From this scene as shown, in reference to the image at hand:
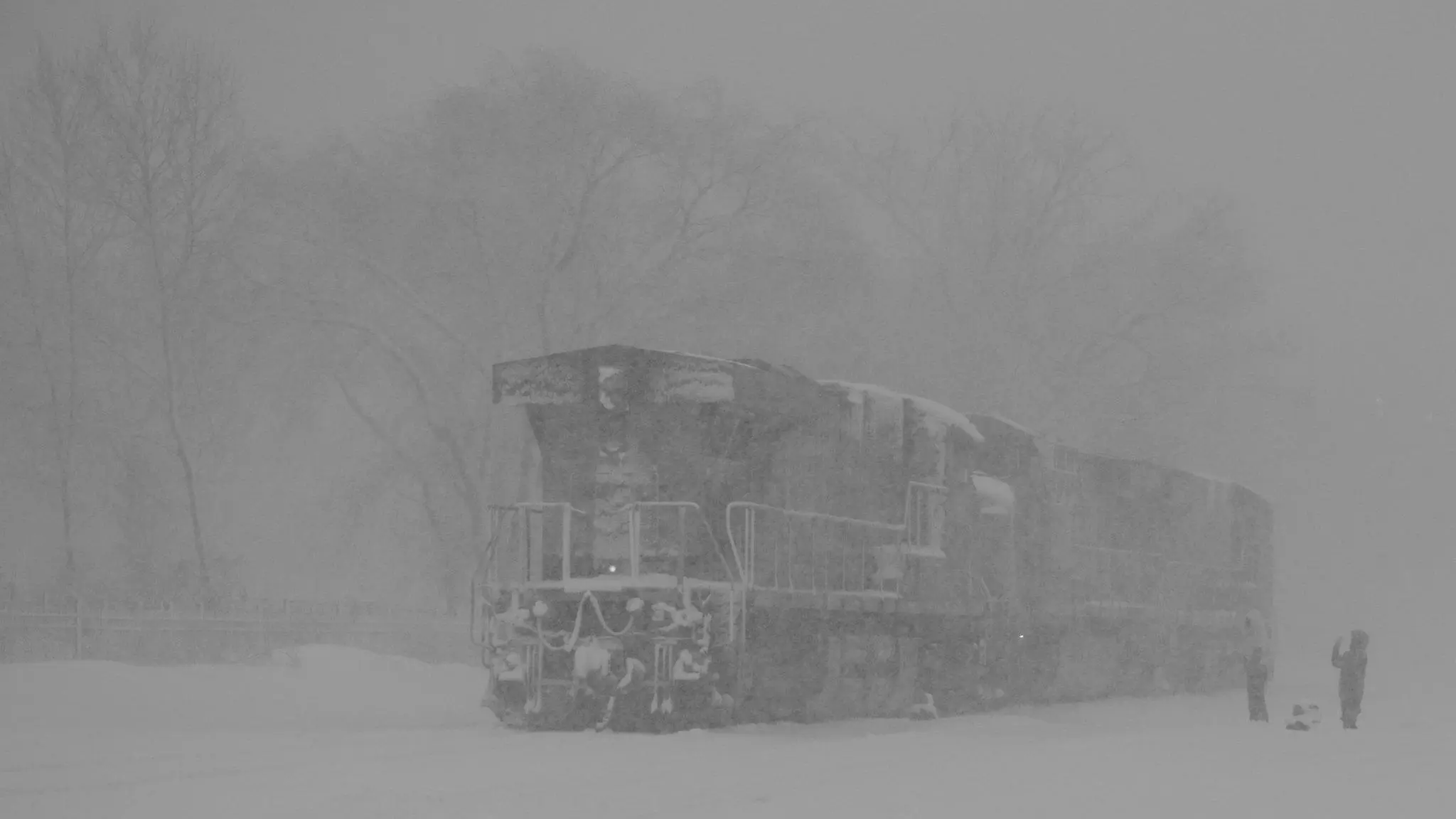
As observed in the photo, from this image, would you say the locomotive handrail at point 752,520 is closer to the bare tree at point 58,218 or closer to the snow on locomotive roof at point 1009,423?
the snow on locomotive roof at point 1009,423

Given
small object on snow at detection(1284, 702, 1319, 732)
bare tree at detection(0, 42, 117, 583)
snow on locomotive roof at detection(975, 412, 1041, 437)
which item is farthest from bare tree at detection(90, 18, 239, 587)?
small object on snow at detection(1284, 702, 1319, 732)

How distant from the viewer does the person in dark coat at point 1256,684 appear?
1852 centimetres

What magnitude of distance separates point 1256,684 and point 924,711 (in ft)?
13.6

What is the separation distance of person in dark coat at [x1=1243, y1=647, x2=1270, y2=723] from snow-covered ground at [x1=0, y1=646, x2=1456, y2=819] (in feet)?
1.00

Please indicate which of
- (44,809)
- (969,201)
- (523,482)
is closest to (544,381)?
(44,809)

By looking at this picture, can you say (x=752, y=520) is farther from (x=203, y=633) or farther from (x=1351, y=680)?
(x=203, y=633)

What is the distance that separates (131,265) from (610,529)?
20.3 meters

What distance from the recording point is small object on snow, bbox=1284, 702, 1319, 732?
17062 mm

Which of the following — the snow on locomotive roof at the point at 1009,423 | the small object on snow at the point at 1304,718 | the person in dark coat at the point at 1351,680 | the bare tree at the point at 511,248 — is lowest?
the small object on snow at the point at 1304,718

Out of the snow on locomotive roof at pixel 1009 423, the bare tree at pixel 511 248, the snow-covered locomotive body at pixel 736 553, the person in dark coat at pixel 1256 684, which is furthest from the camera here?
the bare tree at pixel 511 248

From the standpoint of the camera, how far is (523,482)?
27438 millimetres

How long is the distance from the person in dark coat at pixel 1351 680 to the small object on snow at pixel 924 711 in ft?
14.4

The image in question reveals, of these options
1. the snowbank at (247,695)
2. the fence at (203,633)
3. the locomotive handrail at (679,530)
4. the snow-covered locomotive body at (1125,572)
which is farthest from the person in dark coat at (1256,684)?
the fence at (203,633)

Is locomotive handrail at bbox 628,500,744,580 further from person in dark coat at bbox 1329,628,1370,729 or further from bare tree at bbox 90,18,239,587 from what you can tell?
bare tree at bbox 90,18,239,587
